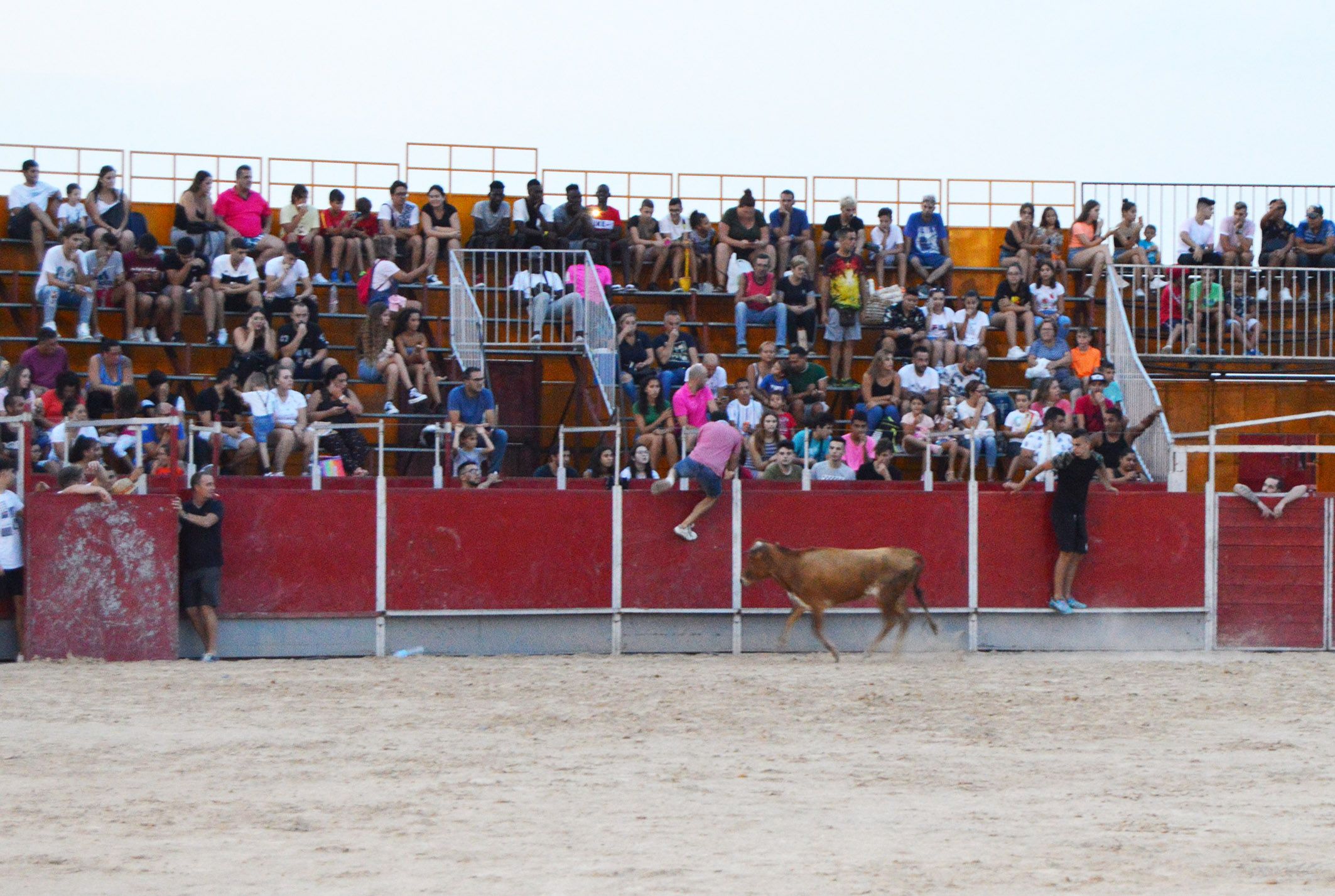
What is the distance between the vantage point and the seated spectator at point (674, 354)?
1709 cm

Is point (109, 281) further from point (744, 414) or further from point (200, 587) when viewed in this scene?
point (744, 414)

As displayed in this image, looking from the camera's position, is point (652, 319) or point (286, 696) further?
point (652, 319)

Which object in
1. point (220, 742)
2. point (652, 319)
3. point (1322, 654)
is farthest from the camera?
point (652, 319)

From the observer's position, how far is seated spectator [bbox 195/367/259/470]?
49.7 ft

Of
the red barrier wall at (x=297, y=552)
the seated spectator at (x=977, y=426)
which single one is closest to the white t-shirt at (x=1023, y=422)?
the seated spectator at (x=977, y=426)

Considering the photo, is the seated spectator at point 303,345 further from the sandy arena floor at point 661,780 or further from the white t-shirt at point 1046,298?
the white t-shirt at point 1046,298

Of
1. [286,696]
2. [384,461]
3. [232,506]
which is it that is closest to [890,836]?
[286,696]

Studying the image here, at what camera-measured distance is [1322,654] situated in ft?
48.9

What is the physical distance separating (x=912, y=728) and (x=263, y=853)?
450cm

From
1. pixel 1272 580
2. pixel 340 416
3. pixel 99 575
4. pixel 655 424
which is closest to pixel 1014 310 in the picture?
pixel 1272 580

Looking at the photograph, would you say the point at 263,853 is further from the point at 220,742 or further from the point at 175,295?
the point at 175,295

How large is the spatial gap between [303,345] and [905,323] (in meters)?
6.36

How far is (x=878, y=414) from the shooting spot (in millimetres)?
16766

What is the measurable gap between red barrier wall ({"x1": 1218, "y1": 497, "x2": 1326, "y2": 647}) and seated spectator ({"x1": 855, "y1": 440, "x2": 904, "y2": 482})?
Answer: 9.80ft
